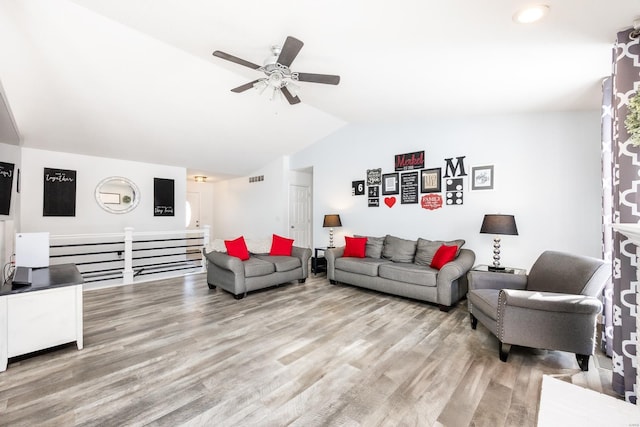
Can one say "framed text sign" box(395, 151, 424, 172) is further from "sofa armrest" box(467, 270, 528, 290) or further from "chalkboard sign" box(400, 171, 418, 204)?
"sofa armrest" box(467, 270, 528, 290)

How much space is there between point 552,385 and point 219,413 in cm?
192

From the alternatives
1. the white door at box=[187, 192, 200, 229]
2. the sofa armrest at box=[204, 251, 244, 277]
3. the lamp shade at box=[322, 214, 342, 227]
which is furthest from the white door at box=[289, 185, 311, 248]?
the white door at box=[187, 192, 200, 229]

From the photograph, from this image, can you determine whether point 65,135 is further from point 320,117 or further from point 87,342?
point 320,117

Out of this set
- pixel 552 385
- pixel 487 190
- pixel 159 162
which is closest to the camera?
pixel 552 385

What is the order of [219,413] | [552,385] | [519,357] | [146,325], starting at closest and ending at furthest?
[552,385]
[219,413]
[519,357]
[146,325]

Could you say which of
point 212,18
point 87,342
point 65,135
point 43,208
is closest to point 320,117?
point 212,18

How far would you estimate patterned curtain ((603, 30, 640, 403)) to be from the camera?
188cm

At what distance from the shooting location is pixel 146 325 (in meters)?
3.01

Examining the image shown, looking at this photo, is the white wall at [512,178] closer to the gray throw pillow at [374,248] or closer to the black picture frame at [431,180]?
the black picture frame at [431,180]

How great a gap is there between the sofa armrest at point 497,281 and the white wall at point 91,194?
21.6ft

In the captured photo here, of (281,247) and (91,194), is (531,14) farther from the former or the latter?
(91,194)

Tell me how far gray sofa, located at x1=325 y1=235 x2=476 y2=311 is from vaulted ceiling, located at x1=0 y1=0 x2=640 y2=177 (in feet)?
6.96

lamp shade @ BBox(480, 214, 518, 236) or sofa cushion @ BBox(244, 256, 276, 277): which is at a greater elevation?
lamp shade @ BBox(480, 214, 518, 236)

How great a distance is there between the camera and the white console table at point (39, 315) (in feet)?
7.13
